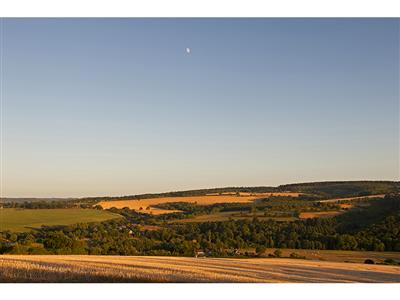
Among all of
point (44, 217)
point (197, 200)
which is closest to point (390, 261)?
point (197, 200)

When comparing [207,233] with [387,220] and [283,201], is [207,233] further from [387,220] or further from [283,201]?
[387,220]

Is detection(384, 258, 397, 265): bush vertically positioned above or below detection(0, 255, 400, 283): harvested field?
below

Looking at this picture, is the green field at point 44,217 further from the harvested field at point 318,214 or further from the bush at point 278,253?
the harvested field at point 318,214

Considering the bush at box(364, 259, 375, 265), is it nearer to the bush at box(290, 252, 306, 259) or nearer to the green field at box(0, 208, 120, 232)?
the bush at box(290, 252, 306, 259)

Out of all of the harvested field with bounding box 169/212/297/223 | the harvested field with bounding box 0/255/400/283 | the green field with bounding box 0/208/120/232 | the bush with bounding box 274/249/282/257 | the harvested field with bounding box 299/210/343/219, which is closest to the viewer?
the harvested field with bounding box 0/255/400/283

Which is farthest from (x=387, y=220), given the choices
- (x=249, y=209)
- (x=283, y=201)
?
(x=249, y=209)

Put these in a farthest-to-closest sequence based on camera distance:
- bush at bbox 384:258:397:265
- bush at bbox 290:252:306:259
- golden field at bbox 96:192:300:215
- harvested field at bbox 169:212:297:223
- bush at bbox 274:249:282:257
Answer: golden field at bbox 96:192:300:215
harvested field at bbox 169:212:297:223
bush at bbox 274:249:282:257
bush at bbox 290:252:306:259
bush at bbox 384:258:397:265

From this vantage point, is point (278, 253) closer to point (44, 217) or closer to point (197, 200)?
point (197, 200)

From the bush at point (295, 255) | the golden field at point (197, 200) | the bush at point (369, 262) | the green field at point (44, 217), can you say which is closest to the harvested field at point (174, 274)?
the bush at point (369, 262)

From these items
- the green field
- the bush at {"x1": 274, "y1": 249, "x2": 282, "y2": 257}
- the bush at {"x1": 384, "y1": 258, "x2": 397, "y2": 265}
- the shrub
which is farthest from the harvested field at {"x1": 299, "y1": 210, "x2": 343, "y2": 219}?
the green field
